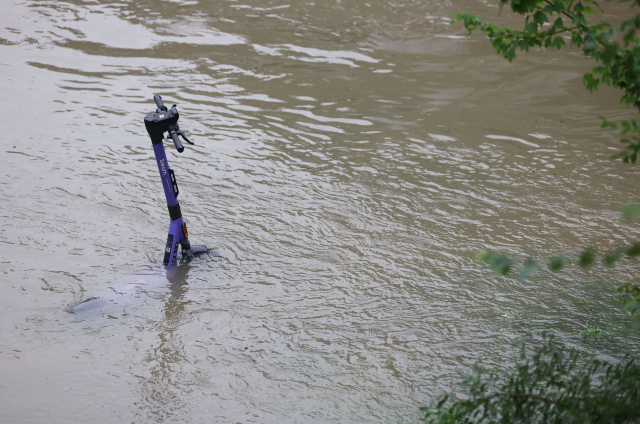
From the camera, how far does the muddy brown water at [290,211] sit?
3949 mm

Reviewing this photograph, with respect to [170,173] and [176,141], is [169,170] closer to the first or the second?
[170,173]

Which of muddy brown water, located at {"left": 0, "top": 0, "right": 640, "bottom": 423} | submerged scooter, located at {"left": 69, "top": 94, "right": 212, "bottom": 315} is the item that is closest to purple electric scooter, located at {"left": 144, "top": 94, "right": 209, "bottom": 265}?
submerged scooter, located at {"left": 69, "top": 94, "right": 212, "bottom": 315}

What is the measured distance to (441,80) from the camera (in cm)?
947

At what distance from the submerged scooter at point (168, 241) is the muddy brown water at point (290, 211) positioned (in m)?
0.12

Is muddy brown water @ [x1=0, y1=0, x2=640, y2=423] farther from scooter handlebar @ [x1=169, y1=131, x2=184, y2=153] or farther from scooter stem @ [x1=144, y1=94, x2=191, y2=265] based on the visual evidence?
scooter handlebar @ [x1=169, y1=131, x2=184, y2=153]

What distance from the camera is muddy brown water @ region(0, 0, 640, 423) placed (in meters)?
3.95

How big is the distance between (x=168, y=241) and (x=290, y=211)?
1525 mm

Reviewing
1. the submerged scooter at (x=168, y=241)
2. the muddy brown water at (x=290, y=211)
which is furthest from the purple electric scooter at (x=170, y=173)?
the muddy brown water at (x=290, y=211)

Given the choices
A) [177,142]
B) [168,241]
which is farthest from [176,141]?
[168,241]

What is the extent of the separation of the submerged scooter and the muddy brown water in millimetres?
121

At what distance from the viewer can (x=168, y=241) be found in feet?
16.5

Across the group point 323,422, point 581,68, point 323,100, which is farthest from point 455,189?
point 581,68

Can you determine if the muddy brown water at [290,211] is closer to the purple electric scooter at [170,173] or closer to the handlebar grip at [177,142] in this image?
the purple electric scooter at [170,173]

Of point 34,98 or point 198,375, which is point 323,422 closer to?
point 198,375
